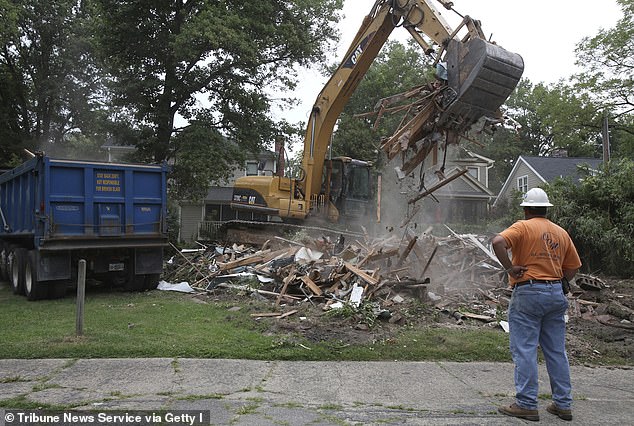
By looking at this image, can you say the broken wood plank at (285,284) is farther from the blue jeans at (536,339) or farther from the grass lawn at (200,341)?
the blue jeans at (536,339)

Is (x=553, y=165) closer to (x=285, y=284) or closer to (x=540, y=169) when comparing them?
(x=540, y=169)

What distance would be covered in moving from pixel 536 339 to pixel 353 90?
10.3 m

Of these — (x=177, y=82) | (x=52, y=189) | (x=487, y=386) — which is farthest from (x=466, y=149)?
(x=177, y=82)

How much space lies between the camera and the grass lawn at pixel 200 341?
6414 millimetres

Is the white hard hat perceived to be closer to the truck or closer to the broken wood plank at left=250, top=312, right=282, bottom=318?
the broken wood plank at left=250, top=312, right=282, bottom=318

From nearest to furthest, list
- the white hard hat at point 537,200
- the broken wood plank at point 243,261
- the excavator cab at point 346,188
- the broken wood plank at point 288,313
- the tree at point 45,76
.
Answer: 1. the white hard hat at point 537,200
2. the broken wood plank at point 288,313
3. the broken wood plank at point 243,261
4. the excavator cab at point 346,188
5. the tree at point 45,76

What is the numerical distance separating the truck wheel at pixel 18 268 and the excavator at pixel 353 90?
251 inches

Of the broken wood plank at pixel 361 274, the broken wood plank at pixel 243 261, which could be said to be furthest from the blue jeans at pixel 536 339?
the broken wood plank at pixel 243 261

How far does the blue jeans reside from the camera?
4469 mm

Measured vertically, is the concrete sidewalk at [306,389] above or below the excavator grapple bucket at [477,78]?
below

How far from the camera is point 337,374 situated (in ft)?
19.0

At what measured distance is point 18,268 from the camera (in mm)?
11391

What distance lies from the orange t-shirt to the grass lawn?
231 cm

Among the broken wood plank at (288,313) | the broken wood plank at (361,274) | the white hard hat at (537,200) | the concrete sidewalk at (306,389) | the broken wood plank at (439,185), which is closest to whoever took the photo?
the concrete sidewalk at (306,389)
